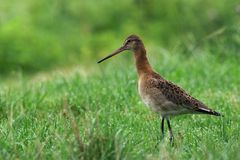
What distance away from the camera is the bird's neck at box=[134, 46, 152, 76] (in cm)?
737

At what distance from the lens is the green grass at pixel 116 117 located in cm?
594

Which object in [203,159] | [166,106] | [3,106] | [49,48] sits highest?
[49,48]

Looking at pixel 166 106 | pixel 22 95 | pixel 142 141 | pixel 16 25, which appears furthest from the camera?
pixel 16 25

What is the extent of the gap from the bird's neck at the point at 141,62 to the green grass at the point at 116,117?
52 centimetres

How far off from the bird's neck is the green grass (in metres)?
0.52

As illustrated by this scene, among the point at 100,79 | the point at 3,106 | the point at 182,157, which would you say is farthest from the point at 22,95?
the point at 182,157

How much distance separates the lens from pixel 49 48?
15.5 metres

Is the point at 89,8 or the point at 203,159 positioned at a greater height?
the point at 89,8

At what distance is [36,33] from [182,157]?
9.82m

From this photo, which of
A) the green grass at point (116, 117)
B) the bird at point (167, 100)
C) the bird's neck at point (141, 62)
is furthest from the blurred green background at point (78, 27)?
the bird at point (167, 100)

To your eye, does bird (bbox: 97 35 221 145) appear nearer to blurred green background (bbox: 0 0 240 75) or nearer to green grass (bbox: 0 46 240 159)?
green grass (bbox: 0 46 240 159)

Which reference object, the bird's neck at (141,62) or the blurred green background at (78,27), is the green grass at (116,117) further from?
the blurred green background at (78,27)

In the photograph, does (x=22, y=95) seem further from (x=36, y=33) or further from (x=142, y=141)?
(x=36, y=33)

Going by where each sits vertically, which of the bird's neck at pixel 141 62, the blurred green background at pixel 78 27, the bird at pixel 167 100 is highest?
the blurred green background at pixel 78 27
